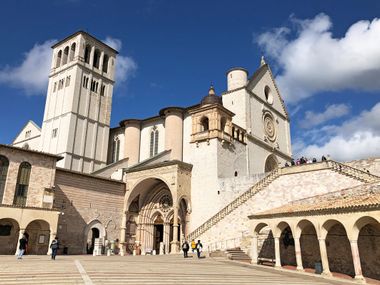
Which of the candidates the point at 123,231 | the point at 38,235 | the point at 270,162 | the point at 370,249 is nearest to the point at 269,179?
the point at 370,249

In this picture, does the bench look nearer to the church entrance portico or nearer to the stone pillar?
the church entrance portico

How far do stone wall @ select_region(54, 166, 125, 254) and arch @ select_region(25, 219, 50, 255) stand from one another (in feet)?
5.89

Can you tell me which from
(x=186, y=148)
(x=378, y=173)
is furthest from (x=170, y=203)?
(x=378, y=173)

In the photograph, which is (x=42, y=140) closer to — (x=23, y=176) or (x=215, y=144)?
(x=23, y=176)

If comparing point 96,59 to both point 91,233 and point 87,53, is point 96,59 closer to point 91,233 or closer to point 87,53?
point 87,53

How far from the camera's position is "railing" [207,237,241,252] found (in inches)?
907

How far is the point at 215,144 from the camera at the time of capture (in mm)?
27531

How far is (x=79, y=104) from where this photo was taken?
38.1 metres

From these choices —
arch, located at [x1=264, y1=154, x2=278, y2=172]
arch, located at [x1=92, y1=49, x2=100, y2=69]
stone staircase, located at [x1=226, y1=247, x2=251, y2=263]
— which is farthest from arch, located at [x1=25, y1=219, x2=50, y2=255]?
arch, located at [x1=92, y1=49, x2=100, y2=69]

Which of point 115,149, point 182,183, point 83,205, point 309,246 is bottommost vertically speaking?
point 309,246

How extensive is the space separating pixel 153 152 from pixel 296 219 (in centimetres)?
2035

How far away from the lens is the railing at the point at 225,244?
23.0 meters

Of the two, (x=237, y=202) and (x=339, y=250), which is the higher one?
(x=237, y=202)

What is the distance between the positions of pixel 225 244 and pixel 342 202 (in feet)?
31.4
